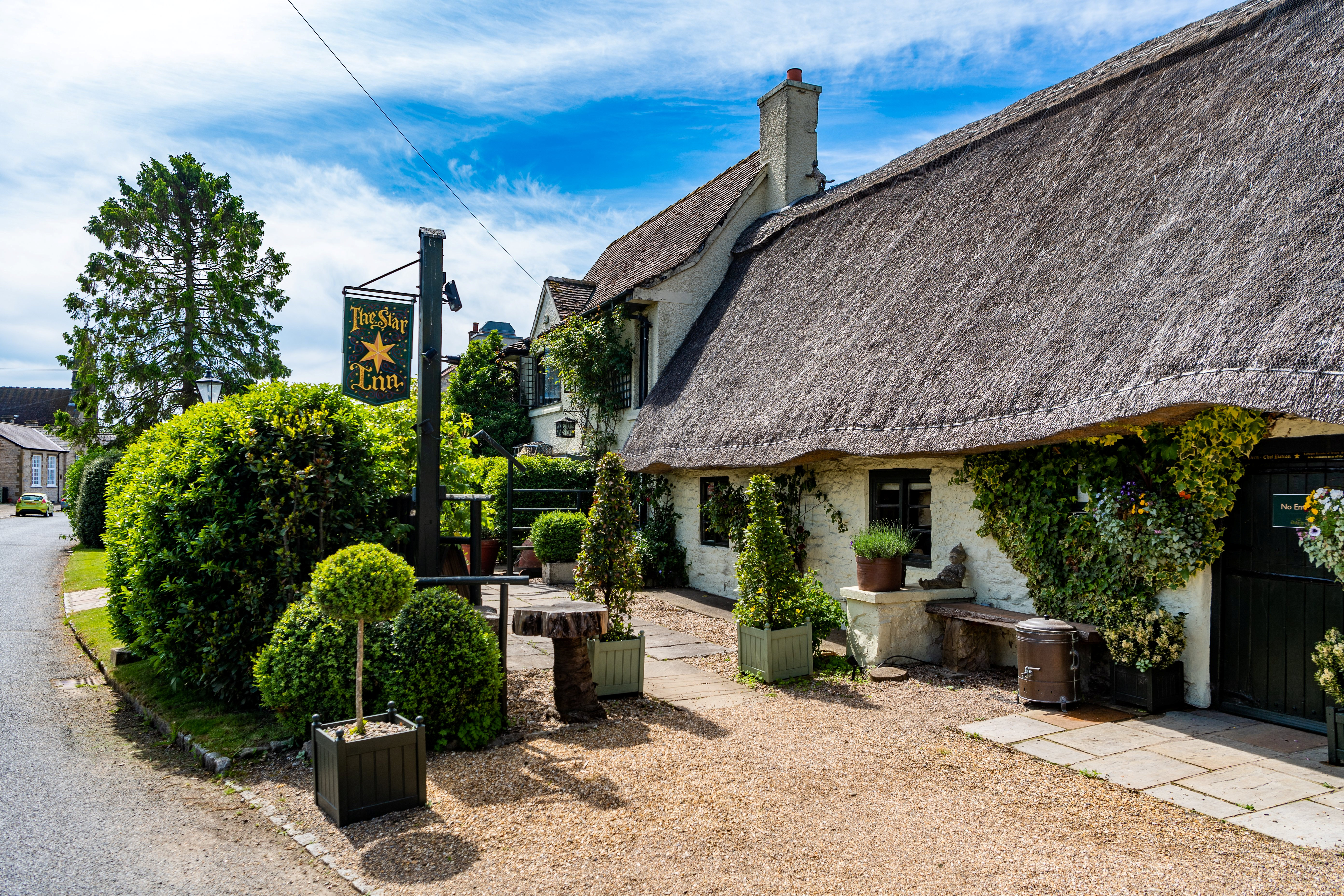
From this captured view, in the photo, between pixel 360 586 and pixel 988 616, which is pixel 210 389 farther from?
pixel 988 616

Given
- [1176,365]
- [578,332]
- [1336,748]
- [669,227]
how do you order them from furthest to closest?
[669,227] < [578,332] < [1176,365] < [1336,748]

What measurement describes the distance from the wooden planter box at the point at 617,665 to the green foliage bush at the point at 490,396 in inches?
601

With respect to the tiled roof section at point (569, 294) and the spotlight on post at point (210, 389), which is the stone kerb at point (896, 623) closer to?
the spotlight on post at point (210, 389)

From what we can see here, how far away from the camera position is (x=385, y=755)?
182 inches

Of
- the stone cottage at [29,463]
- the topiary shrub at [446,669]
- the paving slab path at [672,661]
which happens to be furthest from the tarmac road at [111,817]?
the stone cottage at [29,463]

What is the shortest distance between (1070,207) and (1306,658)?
4.90 m

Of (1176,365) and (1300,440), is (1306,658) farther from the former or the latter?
(1176,365)

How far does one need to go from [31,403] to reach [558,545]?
74.4 metres

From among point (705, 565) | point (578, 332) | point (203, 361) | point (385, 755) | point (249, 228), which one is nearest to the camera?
point (385, 755)

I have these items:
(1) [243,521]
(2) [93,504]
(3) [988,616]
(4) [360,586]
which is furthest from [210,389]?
(2) [93,504]

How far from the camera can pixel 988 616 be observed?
7.82m

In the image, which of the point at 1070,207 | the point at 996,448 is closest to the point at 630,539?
the point at 996,448

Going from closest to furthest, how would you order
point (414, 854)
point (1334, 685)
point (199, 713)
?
point (414, 854)
point (1334, 685)
point (199, 713)

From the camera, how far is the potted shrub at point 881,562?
8.35 metres
